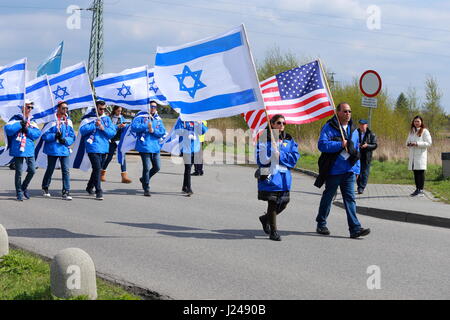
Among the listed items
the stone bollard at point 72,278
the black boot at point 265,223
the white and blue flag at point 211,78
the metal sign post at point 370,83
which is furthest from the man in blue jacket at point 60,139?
the stone bollard at point 72,278

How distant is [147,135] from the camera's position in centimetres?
1434

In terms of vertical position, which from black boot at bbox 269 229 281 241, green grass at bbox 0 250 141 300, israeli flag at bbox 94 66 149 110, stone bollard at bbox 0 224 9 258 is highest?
israeli flag at bbox 94 66 149 110

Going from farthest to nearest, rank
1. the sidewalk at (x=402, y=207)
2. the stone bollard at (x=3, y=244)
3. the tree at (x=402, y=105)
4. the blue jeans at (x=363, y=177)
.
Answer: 1. the tree at (x=402, y=105)
2. the blue jeans at (x=363, y=177)
3. the sidewalk at (x=402, y=207)
4. the stone bollard at (x=3, y=244)

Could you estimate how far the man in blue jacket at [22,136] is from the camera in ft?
42.0

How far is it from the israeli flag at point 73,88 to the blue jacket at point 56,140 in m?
0.52

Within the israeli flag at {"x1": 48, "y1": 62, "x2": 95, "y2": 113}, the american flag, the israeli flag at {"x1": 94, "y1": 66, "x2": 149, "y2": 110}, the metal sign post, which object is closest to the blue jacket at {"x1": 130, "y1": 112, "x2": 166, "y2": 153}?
the israeli flag at {"x1": 94, "y1": 66, "x2": 149, "y2": 110}

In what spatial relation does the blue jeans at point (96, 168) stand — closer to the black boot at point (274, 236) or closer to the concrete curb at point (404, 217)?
the concrete curb at point (404, 217)

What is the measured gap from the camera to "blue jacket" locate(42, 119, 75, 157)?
13.2 meters

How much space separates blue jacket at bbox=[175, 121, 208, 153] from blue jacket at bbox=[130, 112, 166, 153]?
2.23 ft

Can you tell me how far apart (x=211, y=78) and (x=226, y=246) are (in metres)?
2.22

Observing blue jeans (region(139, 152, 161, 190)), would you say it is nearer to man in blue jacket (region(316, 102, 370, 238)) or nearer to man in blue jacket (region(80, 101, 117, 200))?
man in blue jacket (region(80, 101, 117, 200))

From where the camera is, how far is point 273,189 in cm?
920
